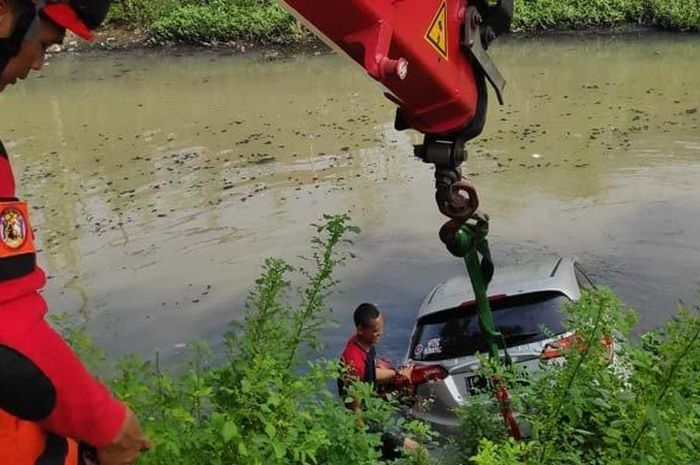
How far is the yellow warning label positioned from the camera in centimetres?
266

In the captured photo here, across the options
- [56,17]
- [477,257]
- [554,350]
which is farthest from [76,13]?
[554,350]

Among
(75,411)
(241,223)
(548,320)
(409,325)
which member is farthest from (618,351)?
(241,223)

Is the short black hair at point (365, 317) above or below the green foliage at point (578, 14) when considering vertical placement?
above

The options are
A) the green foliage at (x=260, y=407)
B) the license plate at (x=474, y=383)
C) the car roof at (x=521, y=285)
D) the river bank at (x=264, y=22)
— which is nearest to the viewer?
the green foliage at (x=260, y=407)

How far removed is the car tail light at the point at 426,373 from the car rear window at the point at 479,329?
130 mm

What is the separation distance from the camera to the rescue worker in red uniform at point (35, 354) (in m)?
1.58

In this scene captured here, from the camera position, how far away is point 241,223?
12.1 m

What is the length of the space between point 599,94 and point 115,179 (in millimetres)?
10648

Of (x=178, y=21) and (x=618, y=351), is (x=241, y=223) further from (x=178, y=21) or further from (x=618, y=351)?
(x=178, y=21)

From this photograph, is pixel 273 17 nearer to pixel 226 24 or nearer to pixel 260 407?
pixel 226 24

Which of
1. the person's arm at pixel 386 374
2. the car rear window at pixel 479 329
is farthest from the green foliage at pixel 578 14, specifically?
the person's arm at pixel 386 374

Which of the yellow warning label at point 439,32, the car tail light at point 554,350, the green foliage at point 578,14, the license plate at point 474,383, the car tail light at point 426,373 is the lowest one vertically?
the green foliage at point 578,14

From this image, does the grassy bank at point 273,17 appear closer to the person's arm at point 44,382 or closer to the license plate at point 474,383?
the license plate at point 474,383

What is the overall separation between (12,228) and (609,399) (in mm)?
2642
